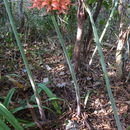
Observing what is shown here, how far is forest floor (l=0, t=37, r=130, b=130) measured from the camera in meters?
1.46

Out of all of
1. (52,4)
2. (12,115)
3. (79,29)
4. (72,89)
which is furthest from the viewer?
(72,89)

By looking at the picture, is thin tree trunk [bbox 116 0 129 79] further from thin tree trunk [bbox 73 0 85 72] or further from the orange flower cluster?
the orange flower cluster

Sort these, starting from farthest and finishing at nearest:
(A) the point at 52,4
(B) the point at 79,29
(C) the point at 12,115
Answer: (B) the point at 79,29
(C) the point at 12,115
(A) the point at 52,4

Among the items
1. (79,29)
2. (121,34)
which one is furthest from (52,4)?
(121,34)

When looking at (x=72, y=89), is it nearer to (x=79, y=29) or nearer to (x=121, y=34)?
(x=79, y=29)

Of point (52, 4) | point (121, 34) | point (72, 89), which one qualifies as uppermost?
point (52, 4)

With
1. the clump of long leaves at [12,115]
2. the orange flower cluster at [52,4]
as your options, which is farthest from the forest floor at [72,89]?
the orange flower cluster at [52,4]

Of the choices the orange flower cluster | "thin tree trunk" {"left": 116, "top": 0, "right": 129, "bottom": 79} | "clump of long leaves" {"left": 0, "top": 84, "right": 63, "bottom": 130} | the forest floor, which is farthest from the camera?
"thin tree trunk" {"left": 116, "top": 0, "right": 129, "bottom": 79}

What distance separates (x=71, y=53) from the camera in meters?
1.97

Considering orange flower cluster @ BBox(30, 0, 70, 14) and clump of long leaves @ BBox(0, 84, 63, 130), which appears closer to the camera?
orange flower cluster @ BBox(30, 0, 70, 14)

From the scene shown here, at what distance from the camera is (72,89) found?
1.75 m

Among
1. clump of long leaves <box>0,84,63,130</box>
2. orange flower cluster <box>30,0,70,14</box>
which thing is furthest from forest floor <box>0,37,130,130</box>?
orange flower cluster <box>30,0,70,14</box>

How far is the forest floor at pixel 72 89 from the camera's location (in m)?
1.46

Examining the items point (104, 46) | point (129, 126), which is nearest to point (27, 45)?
point (104, 46)
